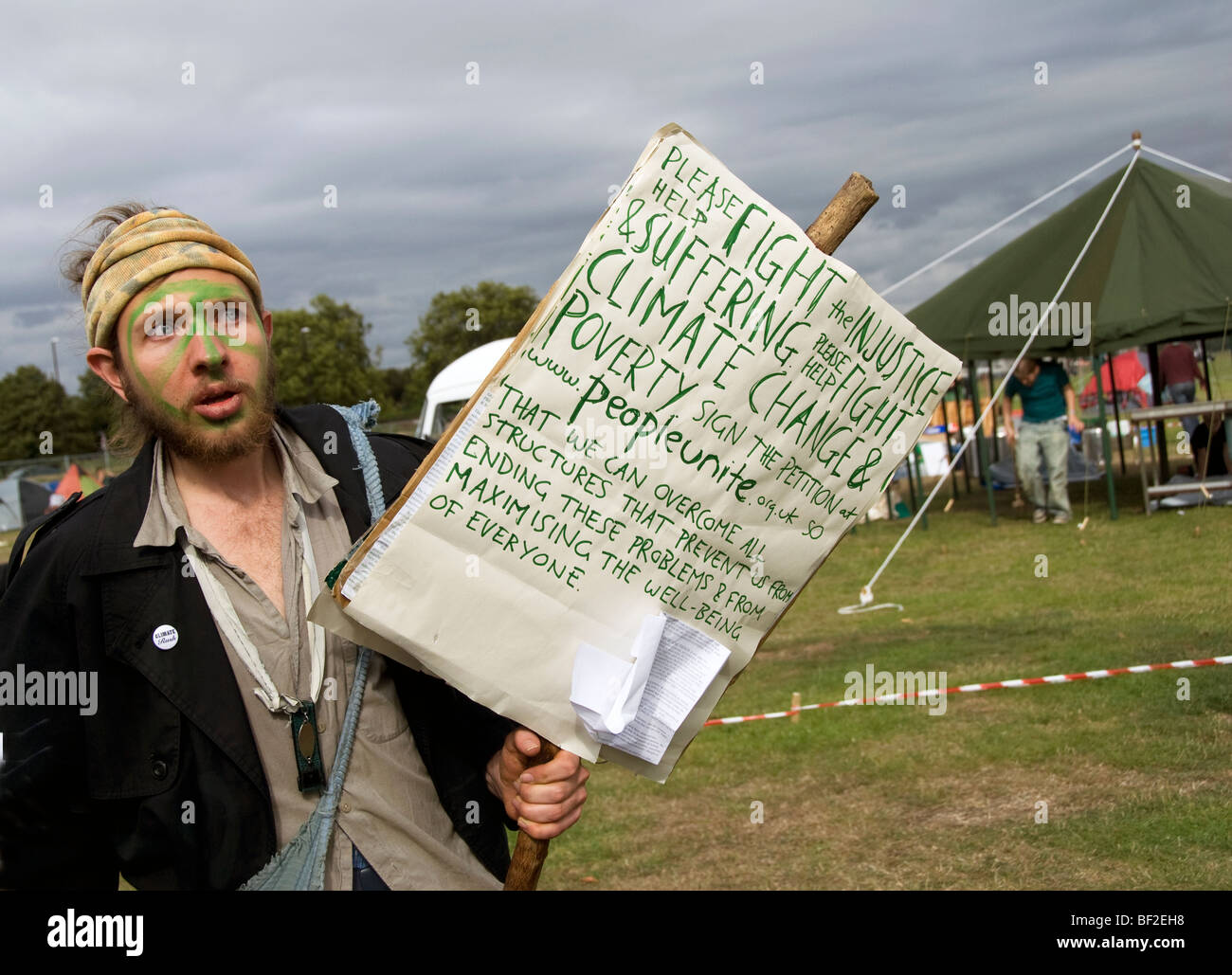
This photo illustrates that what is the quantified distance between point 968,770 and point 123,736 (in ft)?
14.7

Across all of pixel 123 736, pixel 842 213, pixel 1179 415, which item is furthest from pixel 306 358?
pixel 842 213

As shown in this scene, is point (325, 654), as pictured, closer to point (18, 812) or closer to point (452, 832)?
point (452, 832)

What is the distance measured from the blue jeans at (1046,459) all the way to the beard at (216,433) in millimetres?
12241

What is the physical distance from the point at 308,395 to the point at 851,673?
5244 centimetres

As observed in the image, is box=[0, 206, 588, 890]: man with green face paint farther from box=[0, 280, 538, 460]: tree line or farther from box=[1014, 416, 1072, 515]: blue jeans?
box=[0, 280, 538, 460]: tree line

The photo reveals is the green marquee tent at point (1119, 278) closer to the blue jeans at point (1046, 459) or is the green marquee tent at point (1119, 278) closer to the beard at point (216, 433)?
the blue jeans at point (1046, 459)

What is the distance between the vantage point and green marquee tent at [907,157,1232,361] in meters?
12.7

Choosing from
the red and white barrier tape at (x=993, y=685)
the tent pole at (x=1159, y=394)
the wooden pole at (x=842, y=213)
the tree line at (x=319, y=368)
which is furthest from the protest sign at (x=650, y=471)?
the tree line at (x=319, y=368)

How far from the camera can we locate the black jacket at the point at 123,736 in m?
2.17

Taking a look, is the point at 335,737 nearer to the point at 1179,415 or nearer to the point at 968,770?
the point at 968,770

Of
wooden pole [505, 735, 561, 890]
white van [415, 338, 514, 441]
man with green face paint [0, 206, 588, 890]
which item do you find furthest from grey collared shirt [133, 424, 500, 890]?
white van [415, 338, 514, 441]

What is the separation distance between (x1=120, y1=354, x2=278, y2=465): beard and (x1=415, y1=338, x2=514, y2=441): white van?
14.2m

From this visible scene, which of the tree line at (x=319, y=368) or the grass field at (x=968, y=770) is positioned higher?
the tree line at (x=319, y=368)
